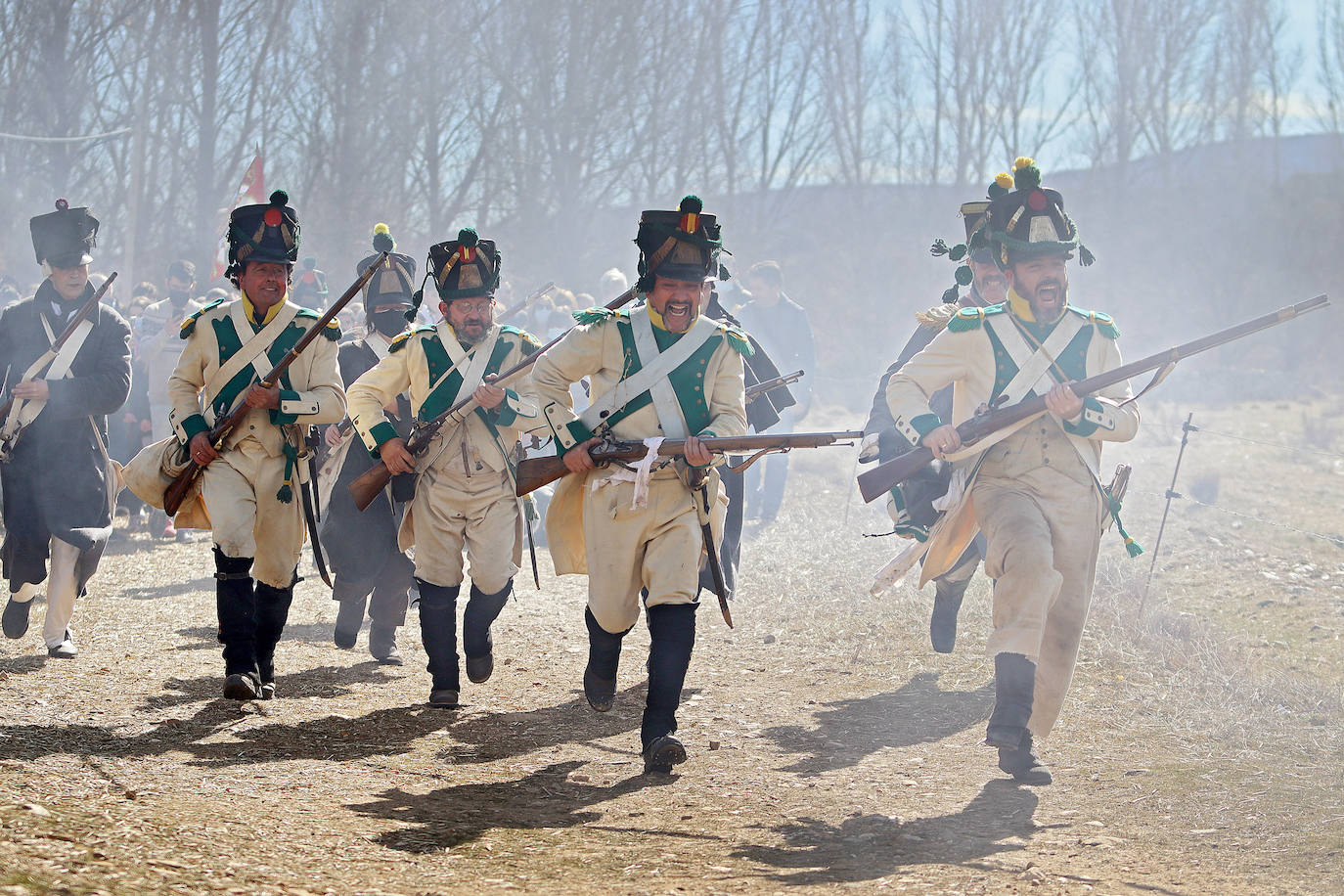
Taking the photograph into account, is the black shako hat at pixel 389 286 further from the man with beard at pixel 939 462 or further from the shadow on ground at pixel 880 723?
the shadow on ground at pixel 880 723

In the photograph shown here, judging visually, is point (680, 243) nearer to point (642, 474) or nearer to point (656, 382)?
point (656, 382)

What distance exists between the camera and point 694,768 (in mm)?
6031

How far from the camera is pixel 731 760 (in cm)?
621

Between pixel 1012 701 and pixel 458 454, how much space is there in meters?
2.79

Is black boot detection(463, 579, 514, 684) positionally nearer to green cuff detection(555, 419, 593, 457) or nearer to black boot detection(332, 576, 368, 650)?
green cuff detection(555, 419, 593, 457)

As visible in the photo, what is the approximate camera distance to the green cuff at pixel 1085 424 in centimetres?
602

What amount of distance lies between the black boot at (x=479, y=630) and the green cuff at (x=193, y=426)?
1432mm

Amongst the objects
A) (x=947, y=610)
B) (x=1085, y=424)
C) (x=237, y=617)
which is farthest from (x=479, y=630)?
(x=1085, y=424)

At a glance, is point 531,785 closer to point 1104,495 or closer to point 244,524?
point 244,524

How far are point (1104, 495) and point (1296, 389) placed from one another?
85.9ft

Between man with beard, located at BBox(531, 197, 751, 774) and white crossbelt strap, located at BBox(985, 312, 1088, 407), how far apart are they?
3.50 ft

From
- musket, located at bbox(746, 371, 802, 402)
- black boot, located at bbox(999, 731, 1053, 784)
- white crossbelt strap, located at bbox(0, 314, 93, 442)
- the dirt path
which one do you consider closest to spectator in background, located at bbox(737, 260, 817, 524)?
the dirt path

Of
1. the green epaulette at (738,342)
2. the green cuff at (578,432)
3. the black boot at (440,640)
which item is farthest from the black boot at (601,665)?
the green epaulette at (738,342)

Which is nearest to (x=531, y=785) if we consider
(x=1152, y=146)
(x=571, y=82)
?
(x=571, y=82)
